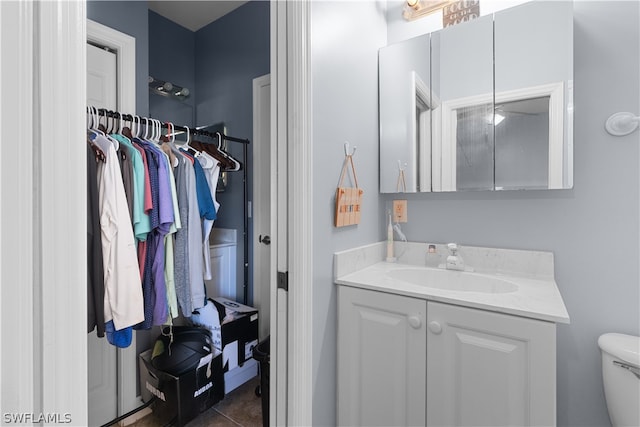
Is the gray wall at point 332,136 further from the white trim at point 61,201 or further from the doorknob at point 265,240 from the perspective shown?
the doorknob at point 265,240

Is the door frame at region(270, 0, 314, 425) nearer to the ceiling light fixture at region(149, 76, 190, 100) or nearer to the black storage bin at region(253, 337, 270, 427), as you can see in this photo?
the black storage bin at region(253, 337, 270, 427)

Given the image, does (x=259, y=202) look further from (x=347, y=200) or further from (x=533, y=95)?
(x=533, y=95)

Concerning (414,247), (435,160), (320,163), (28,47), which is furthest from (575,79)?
(28,47)

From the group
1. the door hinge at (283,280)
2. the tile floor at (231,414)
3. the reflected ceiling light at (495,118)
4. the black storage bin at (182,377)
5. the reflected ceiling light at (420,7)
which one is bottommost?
the tile floor at (231,414)

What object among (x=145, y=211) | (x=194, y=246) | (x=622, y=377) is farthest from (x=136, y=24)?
(x=622, y=377)

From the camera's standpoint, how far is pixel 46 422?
1.84 feet

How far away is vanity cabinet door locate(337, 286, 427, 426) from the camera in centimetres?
116

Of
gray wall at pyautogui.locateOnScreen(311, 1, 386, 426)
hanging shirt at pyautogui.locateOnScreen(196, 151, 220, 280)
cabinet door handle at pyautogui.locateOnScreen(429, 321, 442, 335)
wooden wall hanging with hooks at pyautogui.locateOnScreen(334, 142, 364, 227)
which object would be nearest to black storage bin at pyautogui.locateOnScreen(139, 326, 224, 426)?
hanging shirt at pyautogui.locateOnScreen(196, 151, 220, 280)

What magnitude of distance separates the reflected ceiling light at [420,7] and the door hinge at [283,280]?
1.50 metres

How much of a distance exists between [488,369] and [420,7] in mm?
1712

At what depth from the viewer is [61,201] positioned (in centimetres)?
57

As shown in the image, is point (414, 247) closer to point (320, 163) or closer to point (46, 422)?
point (320, 163)

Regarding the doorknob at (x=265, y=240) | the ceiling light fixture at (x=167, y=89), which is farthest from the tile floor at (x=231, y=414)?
the ceiling light fixture at (x=167, y=89)

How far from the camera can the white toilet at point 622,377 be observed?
103 cm
